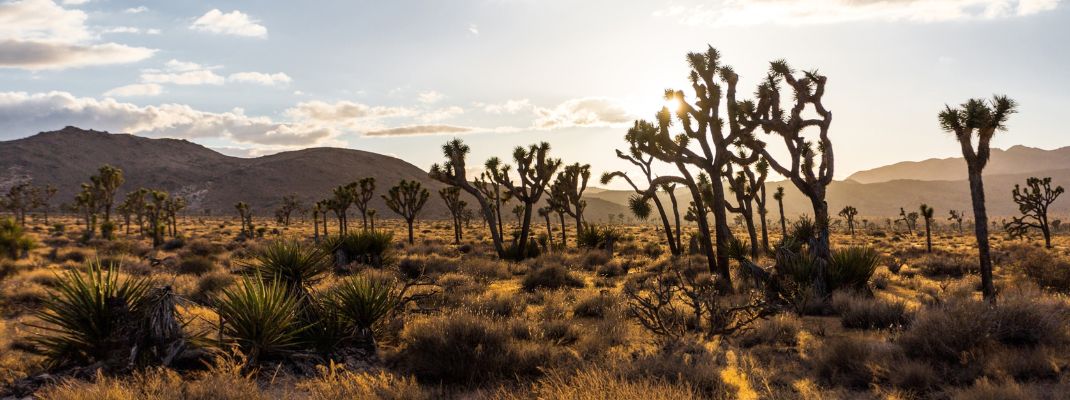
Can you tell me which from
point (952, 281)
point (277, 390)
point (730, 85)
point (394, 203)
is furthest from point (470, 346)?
point (394, 203)

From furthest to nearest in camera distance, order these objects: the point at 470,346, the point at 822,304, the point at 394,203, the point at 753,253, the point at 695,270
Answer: the point at 394,203
the point at 753,253
the point at 695,270
the point at 822,304
the point at 470,346

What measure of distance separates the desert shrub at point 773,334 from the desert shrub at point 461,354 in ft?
13.4

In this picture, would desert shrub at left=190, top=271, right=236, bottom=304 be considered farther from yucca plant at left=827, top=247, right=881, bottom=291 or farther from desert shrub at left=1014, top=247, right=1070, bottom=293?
desert shrub at left=1014, top=247, right=1070, bottom=293

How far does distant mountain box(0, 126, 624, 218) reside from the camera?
14262cm

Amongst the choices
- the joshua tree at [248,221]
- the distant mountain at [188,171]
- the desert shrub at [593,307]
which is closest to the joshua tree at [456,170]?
the desert shrub at [593,307]

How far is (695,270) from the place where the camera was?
18.7 meters

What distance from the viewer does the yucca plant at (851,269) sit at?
1220cm

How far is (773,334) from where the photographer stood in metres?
8.99

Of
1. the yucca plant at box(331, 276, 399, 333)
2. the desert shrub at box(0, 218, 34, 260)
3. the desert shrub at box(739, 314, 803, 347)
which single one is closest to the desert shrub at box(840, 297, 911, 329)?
the desert shrub at box(739, 314, 803, 347)

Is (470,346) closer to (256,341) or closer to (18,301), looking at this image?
(256,341)

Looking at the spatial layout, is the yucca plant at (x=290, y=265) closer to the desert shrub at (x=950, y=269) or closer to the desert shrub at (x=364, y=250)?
the desert shrub at (x=364, y=250)

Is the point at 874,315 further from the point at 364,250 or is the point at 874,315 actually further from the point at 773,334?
the point at 364,250

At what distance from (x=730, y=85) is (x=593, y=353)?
35.9 ft

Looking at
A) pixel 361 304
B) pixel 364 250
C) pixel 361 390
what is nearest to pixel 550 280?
pixel 364 250
